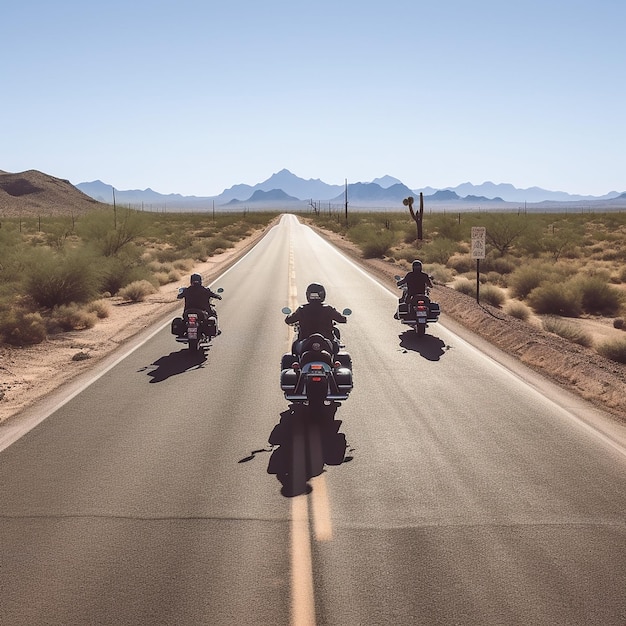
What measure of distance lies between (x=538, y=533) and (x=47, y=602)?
4038mm

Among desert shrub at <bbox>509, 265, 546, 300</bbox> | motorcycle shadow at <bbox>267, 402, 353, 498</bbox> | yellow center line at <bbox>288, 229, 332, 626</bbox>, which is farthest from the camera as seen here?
desert shrub at <bbox>509, 265, 546, 300</bbox>

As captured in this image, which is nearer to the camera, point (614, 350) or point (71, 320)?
point (614, 350)

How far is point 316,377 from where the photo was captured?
344 inches

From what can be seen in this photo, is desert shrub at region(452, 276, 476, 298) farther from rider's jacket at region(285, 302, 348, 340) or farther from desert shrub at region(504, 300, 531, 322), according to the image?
rider's jacket at region(285, 302, 348, 340)

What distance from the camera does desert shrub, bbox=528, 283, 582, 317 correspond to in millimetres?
21906

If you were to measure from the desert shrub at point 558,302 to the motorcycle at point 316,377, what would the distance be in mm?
14881

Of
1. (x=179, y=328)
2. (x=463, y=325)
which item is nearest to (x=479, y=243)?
(x=463, y=325)

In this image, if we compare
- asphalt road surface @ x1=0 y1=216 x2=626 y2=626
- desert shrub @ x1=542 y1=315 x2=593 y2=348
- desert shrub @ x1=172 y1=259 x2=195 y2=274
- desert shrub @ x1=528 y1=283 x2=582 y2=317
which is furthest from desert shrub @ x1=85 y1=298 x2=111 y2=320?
desert shrub @ x1=172 y1=259 x2=195 y2=274

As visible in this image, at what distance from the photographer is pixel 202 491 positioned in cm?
668

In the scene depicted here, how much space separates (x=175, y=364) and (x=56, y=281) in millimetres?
9378

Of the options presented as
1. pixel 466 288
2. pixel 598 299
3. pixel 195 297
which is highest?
pixel 195 297

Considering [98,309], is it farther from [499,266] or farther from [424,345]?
[499,266]

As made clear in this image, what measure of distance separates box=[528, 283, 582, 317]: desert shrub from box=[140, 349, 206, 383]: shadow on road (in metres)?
13.1

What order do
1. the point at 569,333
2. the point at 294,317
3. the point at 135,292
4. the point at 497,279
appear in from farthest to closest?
the point at 497,279 → the point at 135,292 → the point at 569,333 → the point at 294,317
